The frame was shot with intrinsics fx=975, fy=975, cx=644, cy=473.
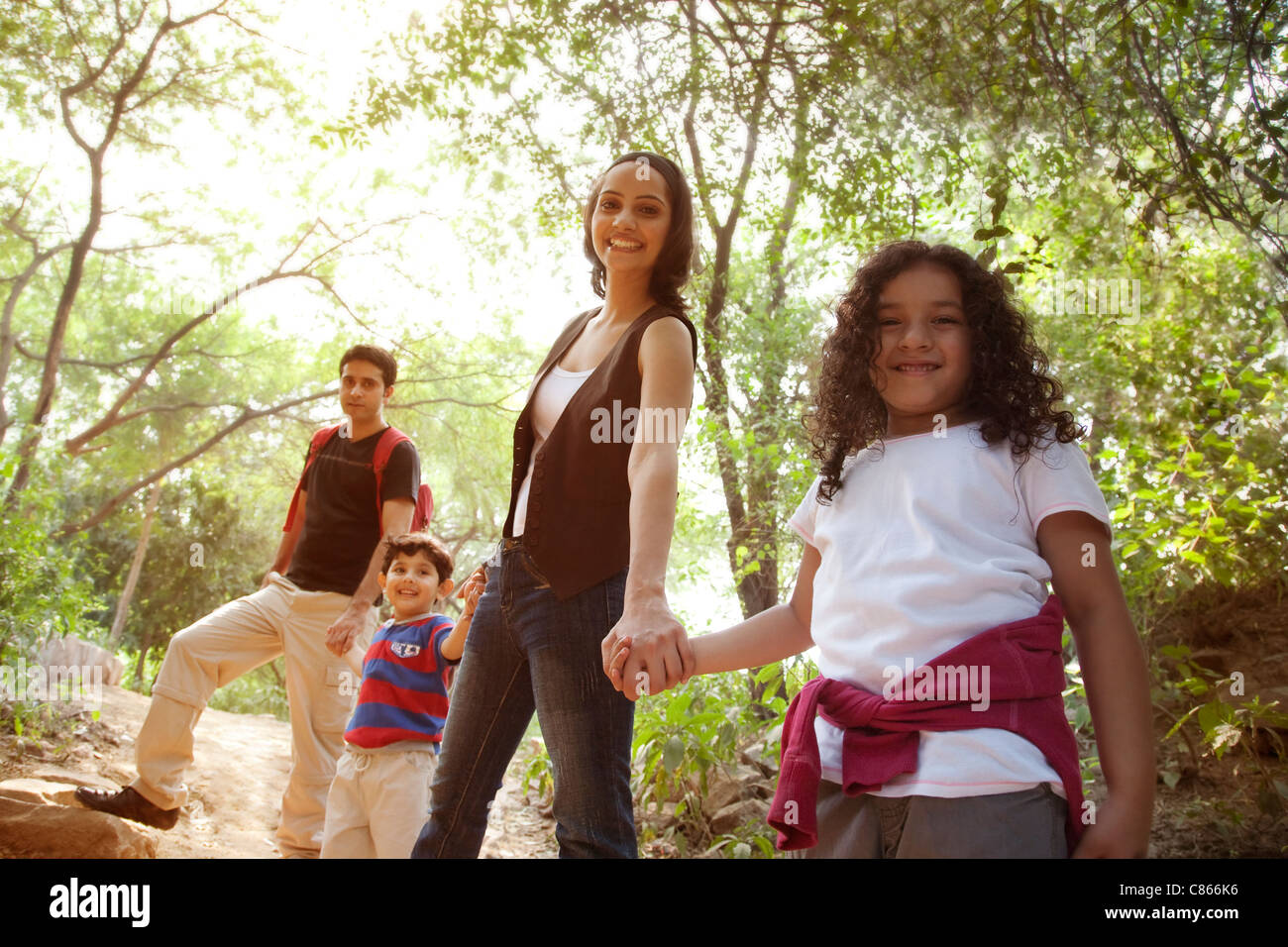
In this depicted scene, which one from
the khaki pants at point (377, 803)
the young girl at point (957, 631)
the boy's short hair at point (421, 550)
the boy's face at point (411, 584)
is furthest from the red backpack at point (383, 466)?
the young girl at point (957, 631)

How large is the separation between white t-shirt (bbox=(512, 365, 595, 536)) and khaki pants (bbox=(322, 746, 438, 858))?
1039 millimetres

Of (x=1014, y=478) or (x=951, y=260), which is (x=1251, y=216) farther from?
(x=1014, y=478)

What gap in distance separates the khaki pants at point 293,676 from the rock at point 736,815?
1.56 meters

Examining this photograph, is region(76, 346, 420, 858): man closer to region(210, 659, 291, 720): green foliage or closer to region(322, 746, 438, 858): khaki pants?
region(322, 746, 438, 858): khaki pants

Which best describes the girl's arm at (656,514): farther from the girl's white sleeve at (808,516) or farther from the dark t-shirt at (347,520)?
the dark t-shirt at (347,520)

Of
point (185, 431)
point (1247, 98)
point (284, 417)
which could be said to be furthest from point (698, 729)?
point (185, 431)

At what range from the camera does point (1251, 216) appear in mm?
2848

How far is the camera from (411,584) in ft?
9.48

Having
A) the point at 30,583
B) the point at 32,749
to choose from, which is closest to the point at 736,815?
the point at 32,749

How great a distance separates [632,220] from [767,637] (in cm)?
85

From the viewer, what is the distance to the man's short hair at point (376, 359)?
11.1 ft

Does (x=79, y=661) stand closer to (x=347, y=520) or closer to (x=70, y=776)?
(x=70, y=776)

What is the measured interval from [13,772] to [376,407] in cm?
265

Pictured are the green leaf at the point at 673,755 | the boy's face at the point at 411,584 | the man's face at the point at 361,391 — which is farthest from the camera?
the green leaf at the point at 673,755
